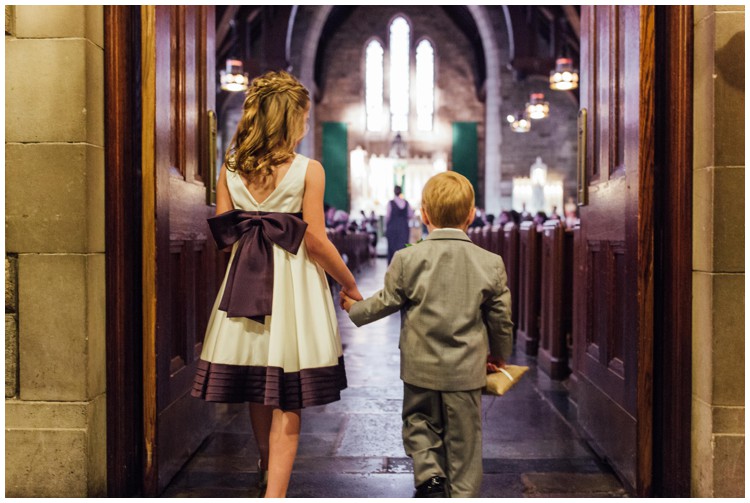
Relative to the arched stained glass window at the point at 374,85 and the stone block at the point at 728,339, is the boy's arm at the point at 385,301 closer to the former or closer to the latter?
the stone block at the point at 728,339

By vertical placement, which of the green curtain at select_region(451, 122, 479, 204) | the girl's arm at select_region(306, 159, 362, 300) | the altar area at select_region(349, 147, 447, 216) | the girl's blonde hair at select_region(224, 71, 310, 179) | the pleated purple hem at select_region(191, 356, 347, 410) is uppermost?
the green curtain at select_region(451, 122, 479, 204)

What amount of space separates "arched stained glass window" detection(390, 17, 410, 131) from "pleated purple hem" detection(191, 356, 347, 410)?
17508mm

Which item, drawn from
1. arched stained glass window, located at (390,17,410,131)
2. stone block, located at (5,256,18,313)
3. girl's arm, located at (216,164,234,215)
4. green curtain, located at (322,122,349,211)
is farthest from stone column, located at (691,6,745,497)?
arched stained glass window, located at (390,17,410,131)

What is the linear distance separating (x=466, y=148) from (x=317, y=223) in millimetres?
17253

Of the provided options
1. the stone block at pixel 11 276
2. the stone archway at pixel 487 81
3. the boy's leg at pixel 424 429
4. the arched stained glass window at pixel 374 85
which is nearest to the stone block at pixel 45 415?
the stone block at pixel 11 276

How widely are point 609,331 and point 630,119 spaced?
2.54 ft

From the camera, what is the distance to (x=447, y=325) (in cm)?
177

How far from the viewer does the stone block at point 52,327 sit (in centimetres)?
193

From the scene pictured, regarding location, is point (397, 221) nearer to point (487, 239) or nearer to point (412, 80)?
point (487, 239)

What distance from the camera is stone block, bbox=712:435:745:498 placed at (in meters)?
1.88

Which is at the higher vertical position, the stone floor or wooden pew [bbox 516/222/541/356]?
wooden pew [bbox 516/222/541/356]

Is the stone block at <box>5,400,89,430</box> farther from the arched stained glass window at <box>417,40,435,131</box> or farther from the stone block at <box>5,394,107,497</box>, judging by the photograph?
the arched stained glass window at <box>417,40,435,131</box>

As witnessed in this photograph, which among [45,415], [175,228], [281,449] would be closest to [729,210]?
[281,449]

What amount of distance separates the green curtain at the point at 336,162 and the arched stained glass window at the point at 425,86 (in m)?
2.24
